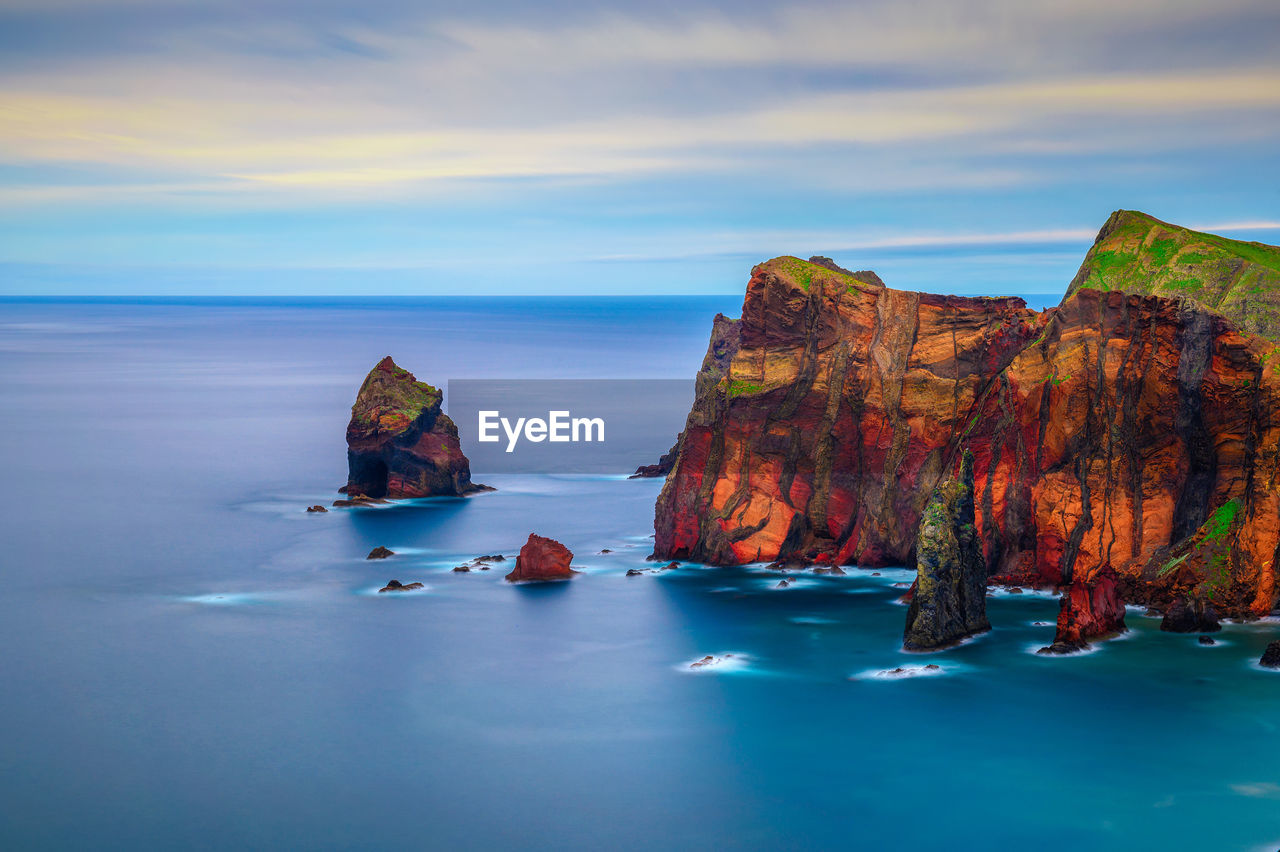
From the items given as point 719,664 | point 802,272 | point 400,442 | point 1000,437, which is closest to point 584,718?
point 719,664

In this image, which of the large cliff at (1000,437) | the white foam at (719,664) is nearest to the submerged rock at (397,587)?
the large cliff at (1000,437)

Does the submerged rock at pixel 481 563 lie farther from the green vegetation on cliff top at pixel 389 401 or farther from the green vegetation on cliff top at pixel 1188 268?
the green vegetation on cliff top at pixel 1188 268

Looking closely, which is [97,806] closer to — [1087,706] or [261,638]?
[261,638]

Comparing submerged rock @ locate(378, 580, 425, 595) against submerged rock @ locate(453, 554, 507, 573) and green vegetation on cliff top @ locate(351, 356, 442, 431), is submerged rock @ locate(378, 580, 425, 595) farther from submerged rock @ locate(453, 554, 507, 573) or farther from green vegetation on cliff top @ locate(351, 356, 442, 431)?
green vegetation on cliff top @ locate(351, 356, 442, 431)

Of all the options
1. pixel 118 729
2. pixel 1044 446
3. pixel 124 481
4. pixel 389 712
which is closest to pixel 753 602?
pixel 1044 446

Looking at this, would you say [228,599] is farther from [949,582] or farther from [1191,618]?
[1191,618]

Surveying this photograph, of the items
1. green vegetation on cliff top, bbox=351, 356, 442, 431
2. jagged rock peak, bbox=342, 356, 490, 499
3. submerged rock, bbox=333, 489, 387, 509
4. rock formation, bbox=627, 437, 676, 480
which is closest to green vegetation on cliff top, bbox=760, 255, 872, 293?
green vegetation on cliff top, bbox=351, 356, 442, 431
